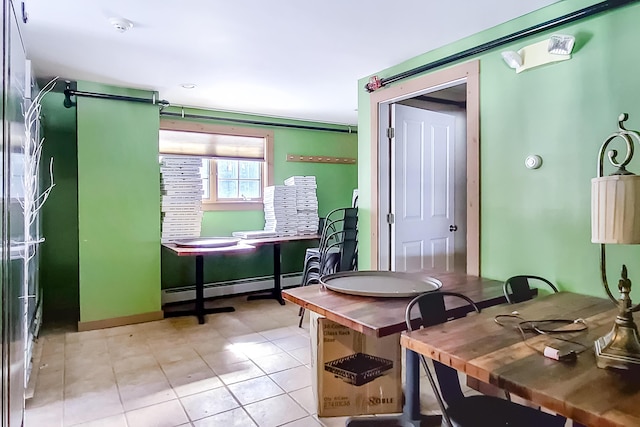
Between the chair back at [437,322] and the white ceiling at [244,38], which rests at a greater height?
the white ceiling at [244,38]

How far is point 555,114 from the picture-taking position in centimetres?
227

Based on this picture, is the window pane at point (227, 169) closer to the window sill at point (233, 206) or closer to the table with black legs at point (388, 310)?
the window sill at point (233, 206)

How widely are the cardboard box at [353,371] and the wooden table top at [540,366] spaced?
78 cm

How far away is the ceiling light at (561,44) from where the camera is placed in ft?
7.07

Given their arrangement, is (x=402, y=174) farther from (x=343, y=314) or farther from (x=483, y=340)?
(x=483, y=340)

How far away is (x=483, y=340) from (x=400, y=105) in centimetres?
247

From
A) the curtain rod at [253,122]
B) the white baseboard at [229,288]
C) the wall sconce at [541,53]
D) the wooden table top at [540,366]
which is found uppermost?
the curtain rod at [253,122]

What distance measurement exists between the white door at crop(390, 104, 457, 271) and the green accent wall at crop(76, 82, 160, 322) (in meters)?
2.41

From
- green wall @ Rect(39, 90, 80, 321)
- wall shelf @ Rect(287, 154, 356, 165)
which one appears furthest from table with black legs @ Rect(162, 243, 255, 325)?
wall shelf @ Rect(287, 154, 356, 165)

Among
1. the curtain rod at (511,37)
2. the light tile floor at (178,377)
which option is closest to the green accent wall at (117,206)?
the light tile floor at (178,377)

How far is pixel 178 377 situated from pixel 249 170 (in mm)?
2961

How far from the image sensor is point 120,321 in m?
3.90

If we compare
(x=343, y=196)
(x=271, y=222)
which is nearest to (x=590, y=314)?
(x=271, y=222)

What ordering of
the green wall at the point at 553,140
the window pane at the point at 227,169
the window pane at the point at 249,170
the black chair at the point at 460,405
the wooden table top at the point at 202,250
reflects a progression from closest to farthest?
the black chair at the point at 460,405, the green wall at the point at 553,140, the wooden table top at the point at 202,250, the window pane at the point at 227,169, the window pane at the point at 249,170
